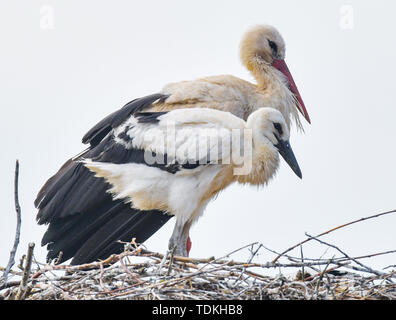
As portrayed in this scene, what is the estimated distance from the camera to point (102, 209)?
4.31m

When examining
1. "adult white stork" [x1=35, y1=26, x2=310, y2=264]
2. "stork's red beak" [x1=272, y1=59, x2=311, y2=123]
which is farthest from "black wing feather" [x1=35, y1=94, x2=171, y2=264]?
"stork's red beak" [x1=272, y1=59, x2=311, y2=123]

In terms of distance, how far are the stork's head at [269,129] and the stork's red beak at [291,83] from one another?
890 millimetres

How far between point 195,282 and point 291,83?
2222 millimetres

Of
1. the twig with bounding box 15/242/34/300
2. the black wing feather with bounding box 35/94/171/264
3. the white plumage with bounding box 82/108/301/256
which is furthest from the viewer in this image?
the black wing feather with bounding box 35/94/171/264

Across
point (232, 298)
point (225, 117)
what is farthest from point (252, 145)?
point (232, 298)

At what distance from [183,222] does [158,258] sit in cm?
83

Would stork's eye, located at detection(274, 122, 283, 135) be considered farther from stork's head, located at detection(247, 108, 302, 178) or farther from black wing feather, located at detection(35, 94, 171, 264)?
black wing feather, located at detection(35, 94, 171, 264)

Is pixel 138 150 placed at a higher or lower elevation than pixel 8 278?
higher

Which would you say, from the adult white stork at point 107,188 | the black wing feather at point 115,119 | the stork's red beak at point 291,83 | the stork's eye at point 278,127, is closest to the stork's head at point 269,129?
the stork's eye at point 278,127

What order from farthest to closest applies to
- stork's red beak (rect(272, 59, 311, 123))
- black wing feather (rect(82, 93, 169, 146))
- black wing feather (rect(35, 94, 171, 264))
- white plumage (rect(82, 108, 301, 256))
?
stork's red beak (rect(272, 59, 311, 123)) → black wing feather (rect(82, 93, 169, 146)) → black wing feather (rect(35, 94, 171, 264)) → white plumage (rect(82, 108, 301, 256))

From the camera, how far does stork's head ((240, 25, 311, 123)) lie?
16.8 ft

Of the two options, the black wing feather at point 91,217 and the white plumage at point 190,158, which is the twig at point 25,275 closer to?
the black wing feather at point 91,217

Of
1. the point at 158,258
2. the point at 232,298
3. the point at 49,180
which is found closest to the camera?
the point at 232,298
